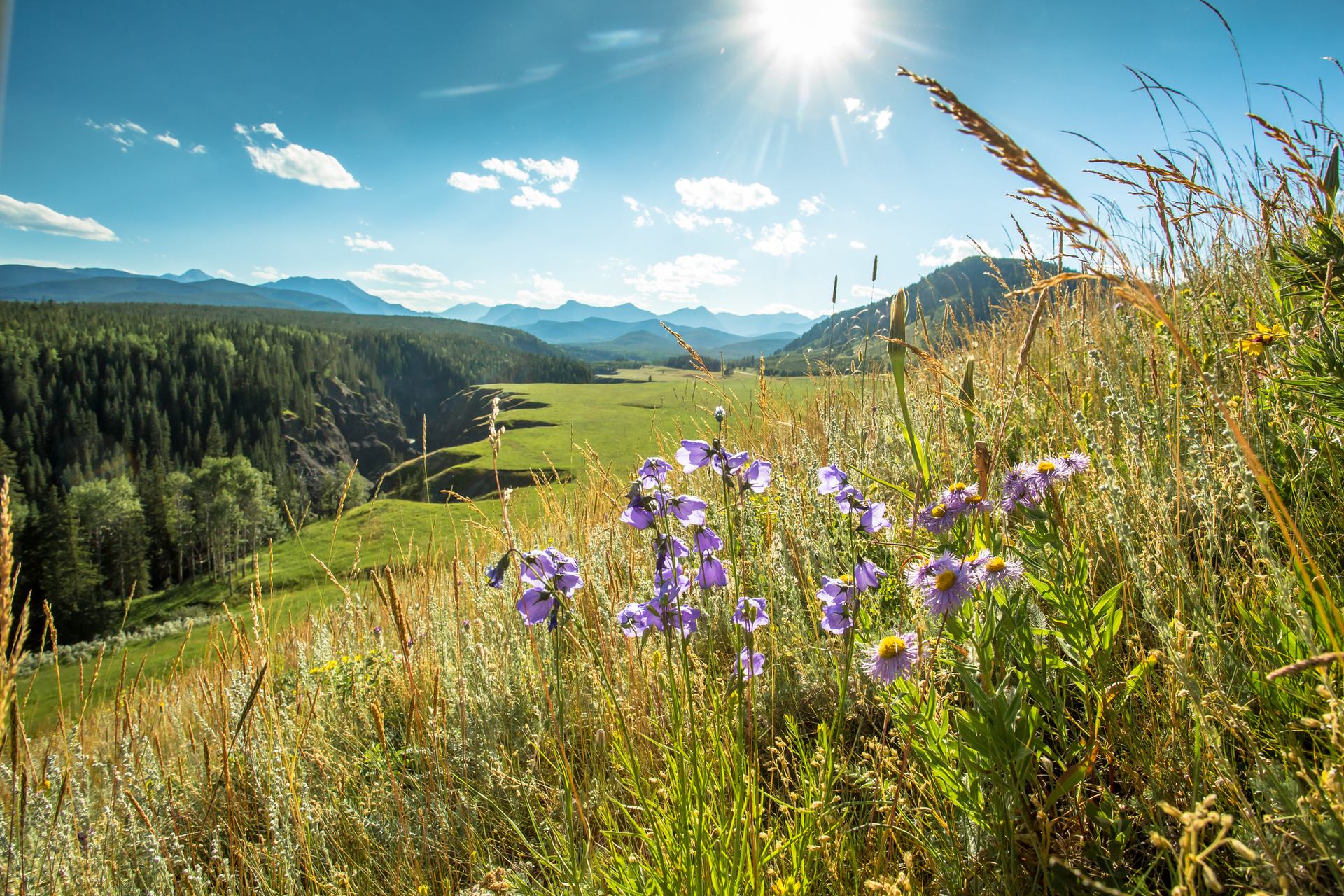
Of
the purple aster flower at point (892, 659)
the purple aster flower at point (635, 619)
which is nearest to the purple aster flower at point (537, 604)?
the purple aster flower at point (635, 619)

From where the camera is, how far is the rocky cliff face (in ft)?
352

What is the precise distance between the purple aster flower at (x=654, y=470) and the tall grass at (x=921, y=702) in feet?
0.67

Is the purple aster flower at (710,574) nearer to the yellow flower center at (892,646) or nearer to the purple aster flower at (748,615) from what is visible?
the purple aster flower at (748,615)

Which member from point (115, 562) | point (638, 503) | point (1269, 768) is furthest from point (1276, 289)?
point (115, 562)

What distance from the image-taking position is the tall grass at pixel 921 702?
113 cm

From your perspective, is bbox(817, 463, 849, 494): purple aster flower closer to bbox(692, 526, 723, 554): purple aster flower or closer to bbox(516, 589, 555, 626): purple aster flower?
bbox(692, 526, 723, 554): purple aster flower

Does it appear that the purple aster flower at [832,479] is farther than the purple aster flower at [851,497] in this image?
Yes

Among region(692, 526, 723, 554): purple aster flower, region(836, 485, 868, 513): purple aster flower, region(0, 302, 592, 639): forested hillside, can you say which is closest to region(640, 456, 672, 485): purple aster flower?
region(692, 526, 723, 554): purple aster flower

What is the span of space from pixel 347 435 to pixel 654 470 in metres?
141

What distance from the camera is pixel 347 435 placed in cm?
12425

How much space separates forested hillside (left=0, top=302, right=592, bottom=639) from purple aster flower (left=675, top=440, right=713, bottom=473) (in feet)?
135

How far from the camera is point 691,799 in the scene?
4.77 ft

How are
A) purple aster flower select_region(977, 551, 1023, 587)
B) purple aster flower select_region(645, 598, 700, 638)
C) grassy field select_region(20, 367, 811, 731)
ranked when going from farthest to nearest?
1. grassy field select_region(20, 367, 811, 731)
2. purple aster flower select_region(645, 598, 700, 638)
3. purple aster flower select_region(977, 551, 1023, 587)

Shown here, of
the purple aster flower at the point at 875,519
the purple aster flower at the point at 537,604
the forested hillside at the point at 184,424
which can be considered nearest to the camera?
the purple aster flower at the point at 537,604
